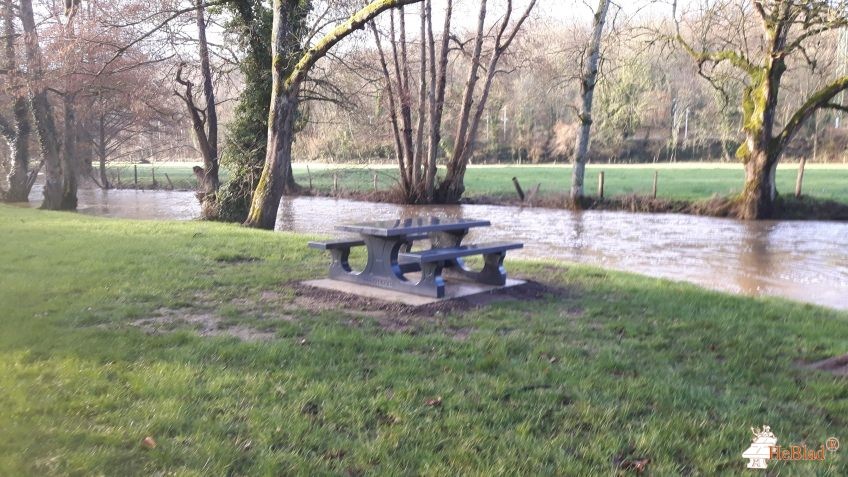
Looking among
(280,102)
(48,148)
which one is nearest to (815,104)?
(280,102)

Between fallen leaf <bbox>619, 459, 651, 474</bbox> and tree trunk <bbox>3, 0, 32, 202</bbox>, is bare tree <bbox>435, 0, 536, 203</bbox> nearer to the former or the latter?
tree trunk <bbox>3, 0, 32, 202</bbox>

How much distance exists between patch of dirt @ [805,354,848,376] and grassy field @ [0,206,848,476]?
147 millimetres

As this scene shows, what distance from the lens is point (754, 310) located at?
6984 mm

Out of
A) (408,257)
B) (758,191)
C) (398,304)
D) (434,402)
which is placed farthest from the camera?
(758,191)

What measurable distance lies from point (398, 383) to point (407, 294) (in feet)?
9.66

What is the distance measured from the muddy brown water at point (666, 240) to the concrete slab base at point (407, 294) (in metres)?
4.44

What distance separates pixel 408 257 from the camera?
6965mm

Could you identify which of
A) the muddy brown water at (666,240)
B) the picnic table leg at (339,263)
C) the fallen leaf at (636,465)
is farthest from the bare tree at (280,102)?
the fallen leaf at (636,465)

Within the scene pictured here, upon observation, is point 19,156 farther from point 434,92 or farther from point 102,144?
point 434,92

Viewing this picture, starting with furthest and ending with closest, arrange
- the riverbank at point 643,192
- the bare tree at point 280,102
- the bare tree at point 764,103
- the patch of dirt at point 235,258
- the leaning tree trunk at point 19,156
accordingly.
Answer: the leaning tree trunk at point 19,156
the riverbank at point 643,192
the bare tree at point 764,103
the bare tree at point 280,102
the patch of dirt at point 235,258

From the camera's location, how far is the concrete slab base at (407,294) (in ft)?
22.9

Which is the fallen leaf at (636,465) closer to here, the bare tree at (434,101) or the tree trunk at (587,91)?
the tree trunk at (587,91)

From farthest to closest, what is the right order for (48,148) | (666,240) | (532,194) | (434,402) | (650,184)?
(650,184)
(532,194)
(48,148)
(666,240)
(434,402)

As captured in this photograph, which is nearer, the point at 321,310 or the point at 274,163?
the point at 321,310
